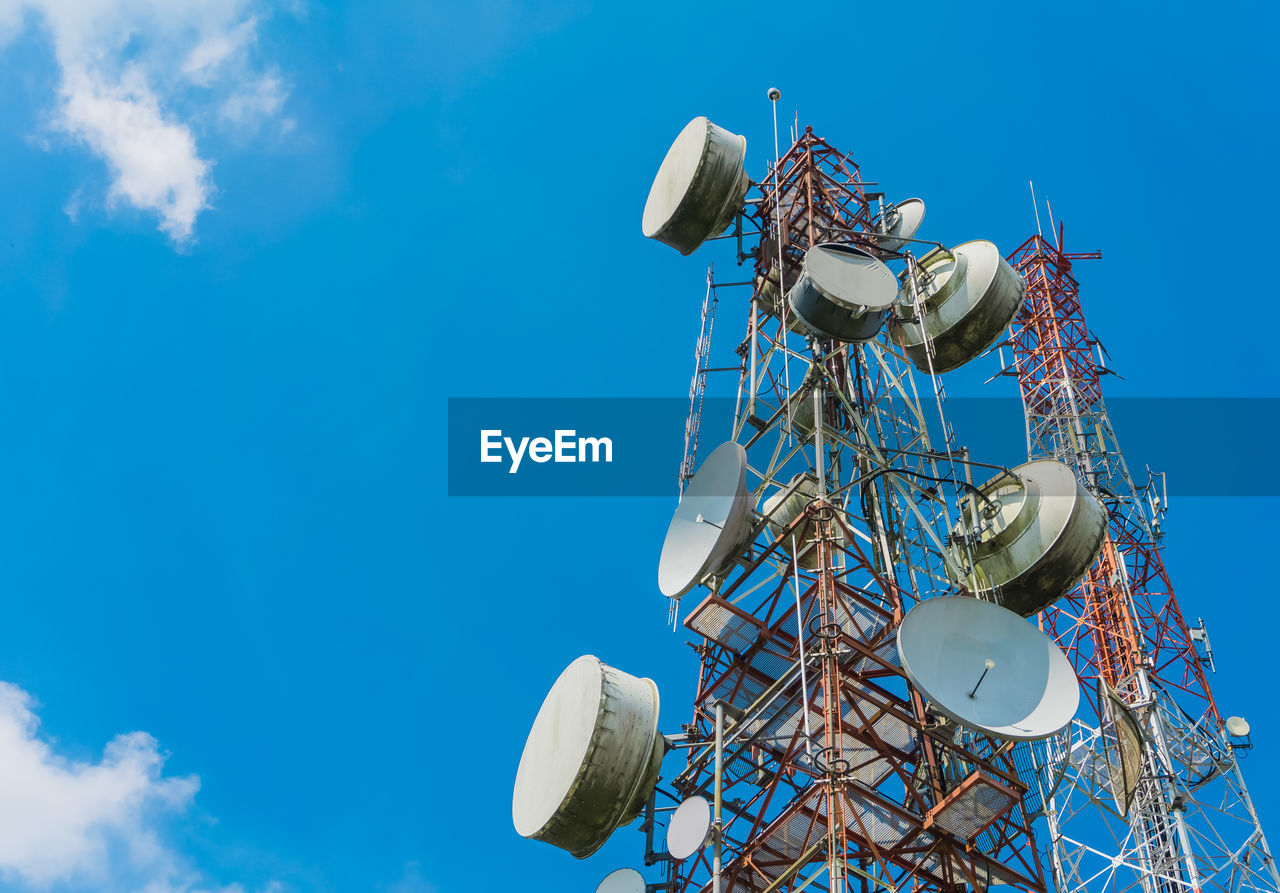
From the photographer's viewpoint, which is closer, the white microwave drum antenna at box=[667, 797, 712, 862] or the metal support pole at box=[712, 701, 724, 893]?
the metal support pole at box=[712, 701, 724, 893]

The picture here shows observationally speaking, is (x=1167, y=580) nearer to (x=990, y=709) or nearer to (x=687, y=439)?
(x=687, y=439)

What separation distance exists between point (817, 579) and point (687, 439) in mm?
6330

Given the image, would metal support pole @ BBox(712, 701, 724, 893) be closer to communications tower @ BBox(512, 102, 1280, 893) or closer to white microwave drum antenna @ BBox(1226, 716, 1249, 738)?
communications tower @ BBox(512, 102, 1280, 893)

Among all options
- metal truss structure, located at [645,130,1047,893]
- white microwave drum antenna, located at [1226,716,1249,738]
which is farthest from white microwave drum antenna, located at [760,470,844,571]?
white microwave drum antenna, located at [1226,716,1249,738]

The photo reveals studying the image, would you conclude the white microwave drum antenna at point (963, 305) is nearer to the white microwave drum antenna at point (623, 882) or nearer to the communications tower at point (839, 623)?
the communications tower at point (839, 623)

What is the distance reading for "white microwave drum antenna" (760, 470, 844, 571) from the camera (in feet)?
83.0

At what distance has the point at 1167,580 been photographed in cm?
4800

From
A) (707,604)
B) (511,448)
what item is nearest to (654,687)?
(707,604)

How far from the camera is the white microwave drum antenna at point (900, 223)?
3102cm

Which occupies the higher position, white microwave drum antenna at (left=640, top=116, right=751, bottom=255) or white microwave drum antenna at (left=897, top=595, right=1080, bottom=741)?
white microwave drum antenna at (left=640, top=116, right=751, bottom=255)

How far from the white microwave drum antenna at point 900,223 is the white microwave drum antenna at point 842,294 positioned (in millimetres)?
2910

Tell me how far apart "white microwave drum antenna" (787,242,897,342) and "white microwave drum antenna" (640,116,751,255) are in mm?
5445

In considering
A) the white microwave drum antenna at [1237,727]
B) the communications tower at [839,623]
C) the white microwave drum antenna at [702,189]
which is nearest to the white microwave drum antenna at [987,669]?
the communications tower at [839,623]

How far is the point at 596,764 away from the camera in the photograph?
75.3 feet
